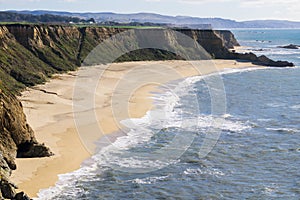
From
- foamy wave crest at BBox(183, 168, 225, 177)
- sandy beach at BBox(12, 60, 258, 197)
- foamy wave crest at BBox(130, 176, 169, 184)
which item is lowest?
foamy wave crest at BBox(130, 176, 169, 184)

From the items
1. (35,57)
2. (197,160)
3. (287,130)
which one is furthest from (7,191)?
(35,57)

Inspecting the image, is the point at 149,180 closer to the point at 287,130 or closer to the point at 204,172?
the point at 204,172

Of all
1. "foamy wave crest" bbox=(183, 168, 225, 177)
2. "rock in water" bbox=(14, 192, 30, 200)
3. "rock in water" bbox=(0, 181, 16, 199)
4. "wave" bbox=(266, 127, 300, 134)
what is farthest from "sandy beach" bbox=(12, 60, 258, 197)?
"wave" bbox=(266, 127, 300, 134)

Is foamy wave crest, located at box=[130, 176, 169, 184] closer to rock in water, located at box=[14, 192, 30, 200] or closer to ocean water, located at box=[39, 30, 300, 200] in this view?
ocean water, located at box=[39, 30, 300, 200]

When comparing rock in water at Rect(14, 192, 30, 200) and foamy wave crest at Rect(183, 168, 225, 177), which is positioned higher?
rock in water at Rect(14, 192, 30, 200)

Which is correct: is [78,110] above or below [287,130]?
below

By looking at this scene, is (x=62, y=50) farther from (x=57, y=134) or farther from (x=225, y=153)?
(x=225, y=153)
